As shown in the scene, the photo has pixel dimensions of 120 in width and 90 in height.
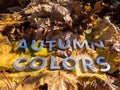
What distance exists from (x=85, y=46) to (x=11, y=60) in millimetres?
433

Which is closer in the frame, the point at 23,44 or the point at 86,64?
the point at 86,64

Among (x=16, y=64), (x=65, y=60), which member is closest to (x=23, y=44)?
(x=16, y=64)

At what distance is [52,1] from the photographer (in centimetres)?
229

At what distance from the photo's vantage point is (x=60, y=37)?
2.12 m

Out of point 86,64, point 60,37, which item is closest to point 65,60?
point 86,64

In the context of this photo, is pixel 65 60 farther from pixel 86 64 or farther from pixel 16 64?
pixel 16 64

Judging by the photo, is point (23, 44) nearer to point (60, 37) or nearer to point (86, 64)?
point (60, 37)

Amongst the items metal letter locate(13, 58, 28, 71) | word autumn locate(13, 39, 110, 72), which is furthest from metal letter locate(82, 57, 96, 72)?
metal letter locate(13, 58, 28, 71)

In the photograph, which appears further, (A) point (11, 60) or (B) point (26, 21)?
(B) point (26, 21)

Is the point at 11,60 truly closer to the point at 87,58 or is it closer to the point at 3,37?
the point at 3,37

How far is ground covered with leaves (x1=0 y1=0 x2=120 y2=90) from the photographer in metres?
1.79

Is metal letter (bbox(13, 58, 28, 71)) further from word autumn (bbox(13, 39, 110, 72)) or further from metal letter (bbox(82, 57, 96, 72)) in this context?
metal letter (bbox(82, 57, 96, 72))

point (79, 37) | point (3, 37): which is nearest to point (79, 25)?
point (79, 37)

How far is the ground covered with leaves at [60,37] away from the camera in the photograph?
5.88ft
